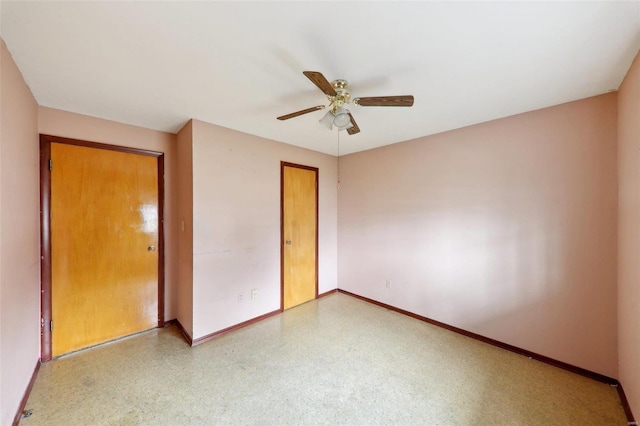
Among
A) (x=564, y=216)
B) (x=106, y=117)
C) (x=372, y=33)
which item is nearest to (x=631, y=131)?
(x=564, y=216)

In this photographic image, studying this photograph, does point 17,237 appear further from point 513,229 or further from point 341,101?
point 513,229

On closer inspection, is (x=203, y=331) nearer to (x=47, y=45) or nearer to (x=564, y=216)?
(x=47, y=45)

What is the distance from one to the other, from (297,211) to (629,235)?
3.09 metres

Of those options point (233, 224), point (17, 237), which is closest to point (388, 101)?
point (233, 224)

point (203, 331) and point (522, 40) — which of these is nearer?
point (522, 40)

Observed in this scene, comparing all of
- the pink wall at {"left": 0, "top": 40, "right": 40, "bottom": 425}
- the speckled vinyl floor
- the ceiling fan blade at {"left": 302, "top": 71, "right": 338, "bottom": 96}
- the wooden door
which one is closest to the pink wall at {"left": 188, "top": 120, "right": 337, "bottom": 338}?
the wooden door

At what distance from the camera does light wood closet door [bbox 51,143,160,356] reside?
7.40 feet

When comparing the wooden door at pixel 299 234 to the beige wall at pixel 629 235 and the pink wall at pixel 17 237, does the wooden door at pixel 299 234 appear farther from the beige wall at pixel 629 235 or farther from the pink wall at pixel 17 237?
the beige wall at pixel 629 235

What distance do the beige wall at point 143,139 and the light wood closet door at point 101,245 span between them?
115mm

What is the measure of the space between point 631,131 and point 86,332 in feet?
15.8

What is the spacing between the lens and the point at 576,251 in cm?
204

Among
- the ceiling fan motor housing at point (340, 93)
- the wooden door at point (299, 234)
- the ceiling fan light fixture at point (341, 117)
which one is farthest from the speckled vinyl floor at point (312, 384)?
the ceiling fan motor housing at point (340, 93)

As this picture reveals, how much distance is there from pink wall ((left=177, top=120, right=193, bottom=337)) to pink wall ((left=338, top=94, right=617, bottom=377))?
2.42 meters

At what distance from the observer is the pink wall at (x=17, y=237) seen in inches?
55.1
